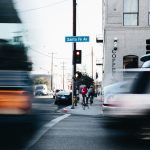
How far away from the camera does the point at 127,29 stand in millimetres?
35750

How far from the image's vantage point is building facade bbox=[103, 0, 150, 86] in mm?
35500

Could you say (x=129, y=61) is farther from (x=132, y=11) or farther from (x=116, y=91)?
(x=116, y=91)

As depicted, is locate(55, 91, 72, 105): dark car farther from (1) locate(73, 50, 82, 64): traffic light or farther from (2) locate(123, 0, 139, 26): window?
(1) locate(73, 50, 82, 64): traffic light

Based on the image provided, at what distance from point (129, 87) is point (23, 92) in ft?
11.4

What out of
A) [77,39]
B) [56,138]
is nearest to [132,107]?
[56,138]

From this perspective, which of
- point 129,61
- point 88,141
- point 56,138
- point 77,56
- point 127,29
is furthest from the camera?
point 129,61

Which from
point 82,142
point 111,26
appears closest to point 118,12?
point 111,26

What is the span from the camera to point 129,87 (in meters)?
10.1

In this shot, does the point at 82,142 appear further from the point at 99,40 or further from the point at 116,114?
the point at 99,40

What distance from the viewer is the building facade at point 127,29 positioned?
35.5 metres

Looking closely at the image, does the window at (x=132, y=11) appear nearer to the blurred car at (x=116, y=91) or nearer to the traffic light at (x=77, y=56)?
the traffic light at (x=77, y=56)

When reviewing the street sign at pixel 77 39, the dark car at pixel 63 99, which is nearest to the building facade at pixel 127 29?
the dark car at pixel 63 99

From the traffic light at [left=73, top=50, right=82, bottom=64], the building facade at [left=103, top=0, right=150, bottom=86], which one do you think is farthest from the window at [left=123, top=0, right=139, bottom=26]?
the traffic light at [left=73, top=50, right=82, bottom=64]

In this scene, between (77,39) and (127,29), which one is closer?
(77,39)
